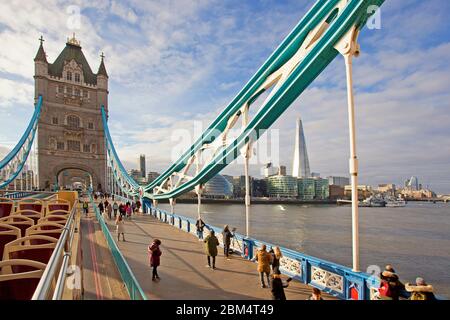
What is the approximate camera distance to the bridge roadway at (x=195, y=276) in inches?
232

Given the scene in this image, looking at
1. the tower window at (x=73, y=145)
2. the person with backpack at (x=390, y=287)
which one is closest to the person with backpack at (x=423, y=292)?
the person with backpack at (x=390, y=287)

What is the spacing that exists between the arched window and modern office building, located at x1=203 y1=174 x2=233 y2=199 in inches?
2885

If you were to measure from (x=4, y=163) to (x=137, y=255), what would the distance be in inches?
1593

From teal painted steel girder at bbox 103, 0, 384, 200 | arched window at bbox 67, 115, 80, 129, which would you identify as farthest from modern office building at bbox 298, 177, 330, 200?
teal painted steel girder at bbox 103, 0, 384, 200

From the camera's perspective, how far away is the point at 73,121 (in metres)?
46.8

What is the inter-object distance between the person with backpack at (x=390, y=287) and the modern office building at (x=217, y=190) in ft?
369

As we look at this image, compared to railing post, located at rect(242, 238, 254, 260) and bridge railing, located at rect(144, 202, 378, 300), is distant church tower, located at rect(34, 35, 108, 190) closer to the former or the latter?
railing post, located at rect(242, 238, 254, 260)

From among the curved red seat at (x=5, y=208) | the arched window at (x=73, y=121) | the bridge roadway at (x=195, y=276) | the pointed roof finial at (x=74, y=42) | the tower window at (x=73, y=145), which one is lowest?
the bridge roadway at (x=195, y=276)

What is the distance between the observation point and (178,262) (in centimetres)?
838

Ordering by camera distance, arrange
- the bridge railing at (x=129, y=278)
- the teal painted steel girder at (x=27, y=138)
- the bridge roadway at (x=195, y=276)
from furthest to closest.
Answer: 1. the teal painted steel girder at (x=27, y=138)
2. the bridge roadway at (x=195, y=276)
3. the bridge railing at (x=129, y=278)

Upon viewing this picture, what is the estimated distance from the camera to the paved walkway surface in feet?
18.9

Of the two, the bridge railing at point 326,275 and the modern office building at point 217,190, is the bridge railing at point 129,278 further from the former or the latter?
the modern office building at point 217,190

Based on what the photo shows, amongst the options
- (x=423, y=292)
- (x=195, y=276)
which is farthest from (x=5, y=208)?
(x=423, y=292)
